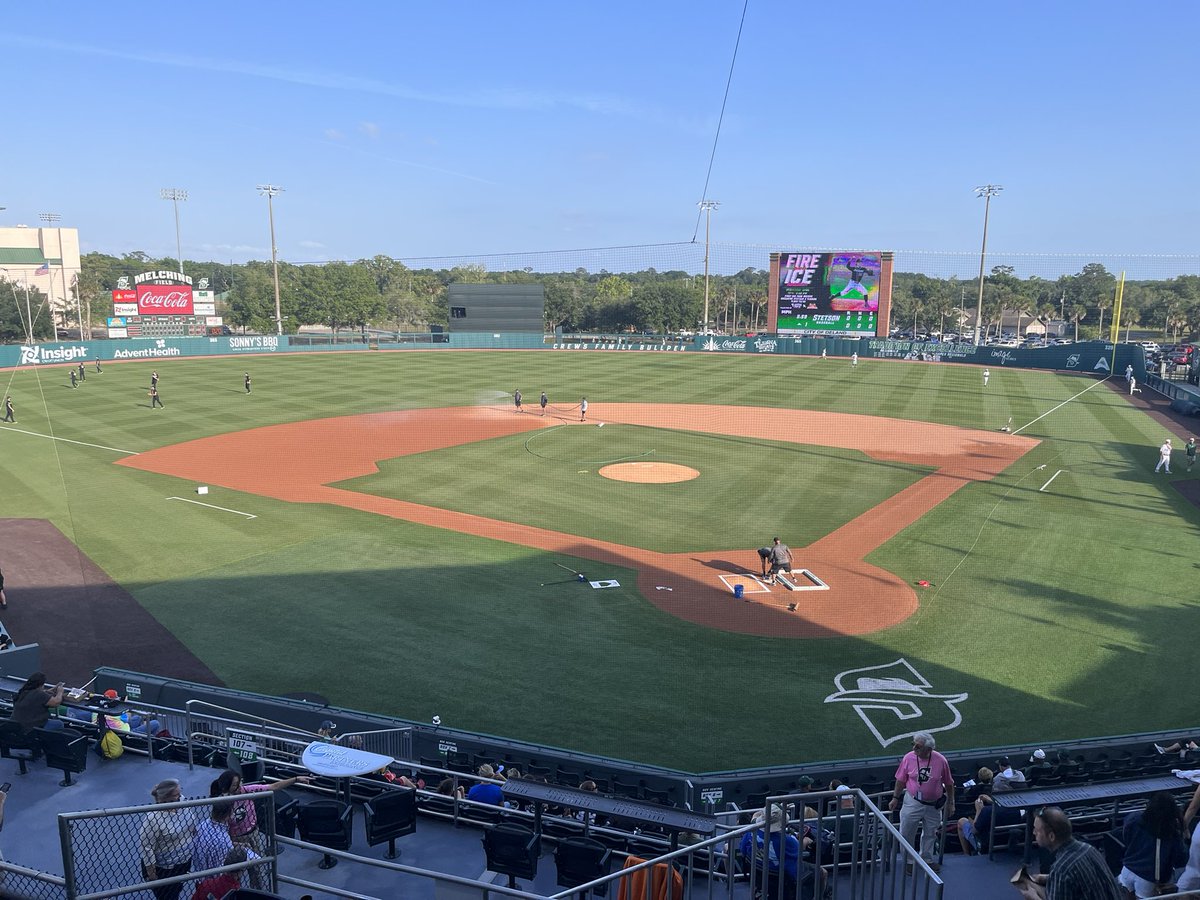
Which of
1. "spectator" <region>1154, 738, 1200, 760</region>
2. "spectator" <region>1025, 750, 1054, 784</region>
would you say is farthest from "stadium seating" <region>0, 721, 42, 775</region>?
"spectator" <region>1154, 738, 1200, 760</region>

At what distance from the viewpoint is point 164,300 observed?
7388 centimetres

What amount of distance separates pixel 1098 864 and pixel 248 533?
71.3ft

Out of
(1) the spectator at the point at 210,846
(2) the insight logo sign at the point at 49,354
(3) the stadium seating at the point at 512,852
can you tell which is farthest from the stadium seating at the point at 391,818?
(2) the insight logo sign at the point at 49,354

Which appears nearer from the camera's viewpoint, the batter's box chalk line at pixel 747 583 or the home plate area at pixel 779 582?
the batter's box chalk line at pixel 747 583

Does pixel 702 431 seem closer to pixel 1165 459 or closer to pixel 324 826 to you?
pixel 1165 459

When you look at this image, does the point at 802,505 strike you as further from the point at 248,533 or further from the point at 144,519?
the point at 144,519

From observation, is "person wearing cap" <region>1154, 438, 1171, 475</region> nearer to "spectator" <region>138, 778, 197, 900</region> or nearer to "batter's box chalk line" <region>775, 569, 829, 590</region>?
"batter's box chalk line" <region>775, 569, 829, 590</region>

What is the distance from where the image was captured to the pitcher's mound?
29.3 m

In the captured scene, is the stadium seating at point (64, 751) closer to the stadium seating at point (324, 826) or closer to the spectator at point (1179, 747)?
the stadium seating at point (324, 826)

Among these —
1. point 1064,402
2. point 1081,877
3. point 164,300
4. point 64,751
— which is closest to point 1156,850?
point 1081,877

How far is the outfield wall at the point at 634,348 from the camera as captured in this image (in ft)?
207

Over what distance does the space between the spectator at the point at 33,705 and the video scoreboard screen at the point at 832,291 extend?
7230 centimetres

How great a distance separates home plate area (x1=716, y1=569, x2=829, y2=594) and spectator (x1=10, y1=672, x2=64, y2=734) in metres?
13.0

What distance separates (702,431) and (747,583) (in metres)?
20.6
